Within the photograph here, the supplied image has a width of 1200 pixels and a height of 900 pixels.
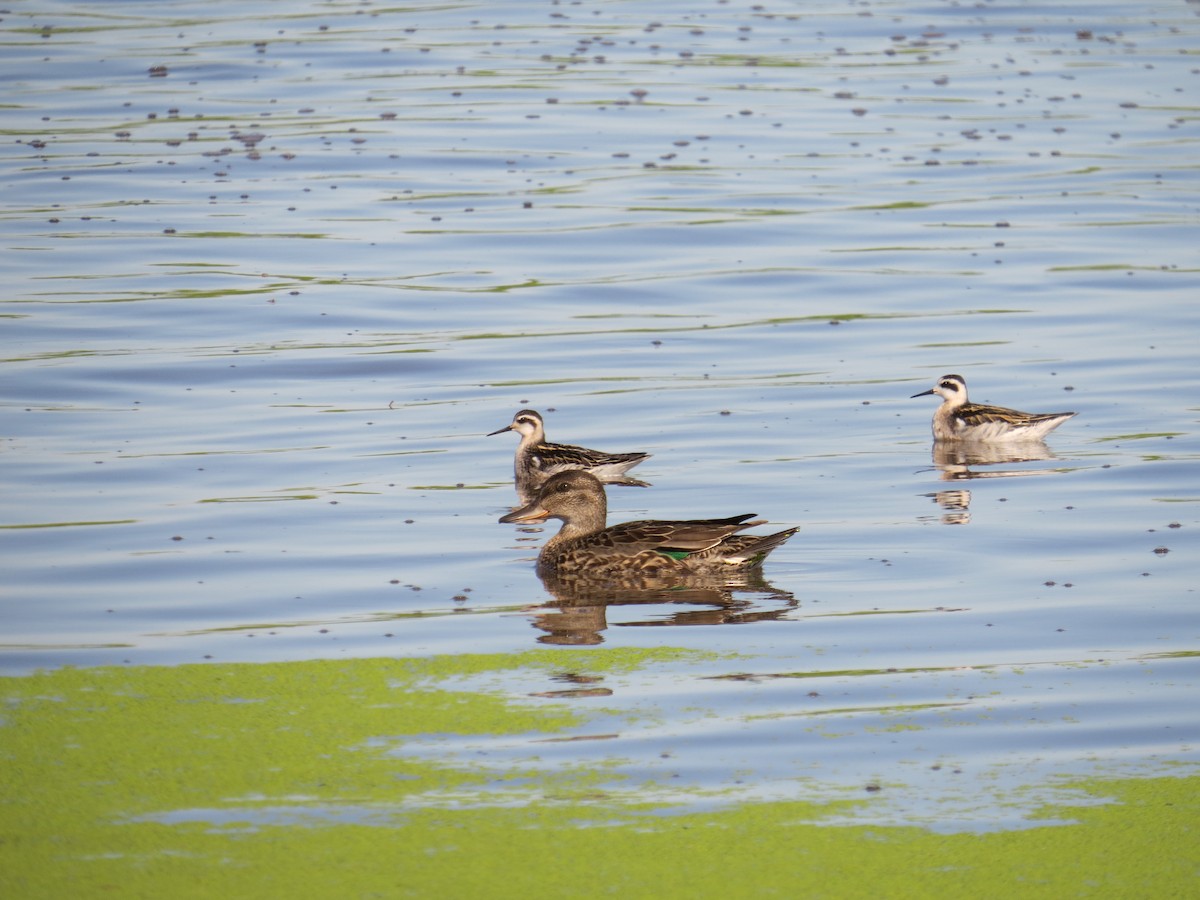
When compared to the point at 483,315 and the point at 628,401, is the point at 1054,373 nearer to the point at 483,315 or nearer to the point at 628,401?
the point at 628,401

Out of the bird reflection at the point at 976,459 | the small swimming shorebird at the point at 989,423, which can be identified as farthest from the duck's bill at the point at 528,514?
the small swimming shorebird at the point at 989,423

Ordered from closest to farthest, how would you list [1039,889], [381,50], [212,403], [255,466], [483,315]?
[1039,889]
[255,466]
[212,403]
[483,315]
[381,50]

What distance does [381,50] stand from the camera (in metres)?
37.1

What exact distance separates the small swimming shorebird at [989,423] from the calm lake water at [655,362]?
27 cm

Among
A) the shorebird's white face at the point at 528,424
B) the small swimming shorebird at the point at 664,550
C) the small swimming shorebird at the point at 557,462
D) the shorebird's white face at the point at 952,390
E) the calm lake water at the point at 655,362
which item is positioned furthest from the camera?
the shorebird's white face at the point at 952,390

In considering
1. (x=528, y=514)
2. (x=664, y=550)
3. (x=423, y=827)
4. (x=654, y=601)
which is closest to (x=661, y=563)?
(x=664, y=550)

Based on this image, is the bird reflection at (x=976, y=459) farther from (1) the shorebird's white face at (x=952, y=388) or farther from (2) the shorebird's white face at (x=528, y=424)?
(2) the shorebird's white face at (x=528, y=424)

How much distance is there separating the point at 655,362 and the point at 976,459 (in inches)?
165

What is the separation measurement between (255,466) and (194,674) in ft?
15.4

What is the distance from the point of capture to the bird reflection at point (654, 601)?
1059 cm

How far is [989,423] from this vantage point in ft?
50.3

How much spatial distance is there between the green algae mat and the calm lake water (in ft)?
0.93

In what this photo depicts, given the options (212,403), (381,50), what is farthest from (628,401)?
(381,50)

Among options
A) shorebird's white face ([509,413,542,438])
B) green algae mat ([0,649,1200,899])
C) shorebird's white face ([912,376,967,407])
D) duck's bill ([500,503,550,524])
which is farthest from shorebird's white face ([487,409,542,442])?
green algae mat ([0,649,1200,899])
